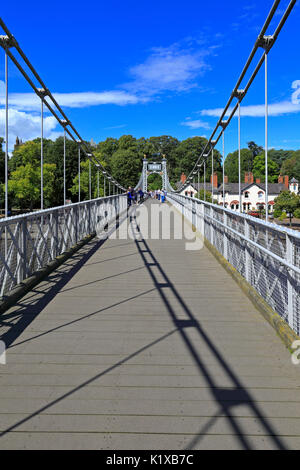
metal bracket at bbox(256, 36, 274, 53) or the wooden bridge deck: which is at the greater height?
metal bracket at bbox(256, 36, 274, 53)

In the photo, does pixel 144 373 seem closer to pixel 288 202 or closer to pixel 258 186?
pixel 288 202

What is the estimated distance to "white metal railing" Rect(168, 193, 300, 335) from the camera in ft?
12.4

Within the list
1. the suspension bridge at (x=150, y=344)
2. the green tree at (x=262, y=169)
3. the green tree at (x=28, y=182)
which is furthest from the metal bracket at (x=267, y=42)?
the green tree at (x=262, y=169)

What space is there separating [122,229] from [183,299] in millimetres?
8545

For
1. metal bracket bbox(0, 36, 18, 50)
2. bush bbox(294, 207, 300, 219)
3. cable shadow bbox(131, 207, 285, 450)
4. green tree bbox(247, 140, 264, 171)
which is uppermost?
green tree bbox(247, 140, 264, 171)

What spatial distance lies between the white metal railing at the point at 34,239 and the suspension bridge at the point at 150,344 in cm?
2

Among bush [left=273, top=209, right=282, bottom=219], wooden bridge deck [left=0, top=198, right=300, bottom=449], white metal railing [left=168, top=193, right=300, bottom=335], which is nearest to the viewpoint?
wooden bridge deck [left=0, top=198, right=300, bottom=449]

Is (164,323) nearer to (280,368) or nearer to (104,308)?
(104,308)

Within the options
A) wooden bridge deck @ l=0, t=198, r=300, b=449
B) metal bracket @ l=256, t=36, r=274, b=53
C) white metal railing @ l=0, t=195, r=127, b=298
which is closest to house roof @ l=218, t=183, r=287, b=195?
white metal railing @ l=0, t=195, r=127, b=298

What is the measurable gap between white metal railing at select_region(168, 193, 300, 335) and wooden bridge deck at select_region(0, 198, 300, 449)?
248mm

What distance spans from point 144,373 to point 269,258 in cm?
199

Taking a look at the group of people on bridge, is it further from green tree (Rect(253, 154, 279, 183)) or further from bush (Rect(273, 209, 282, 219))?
green tree (Rect(253, 154, 279, 183))

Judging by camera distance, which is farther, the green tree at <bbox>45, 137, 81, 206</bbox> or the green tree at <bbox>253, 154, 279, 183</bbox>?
the green tree at <bbox>253, 154, 279, 183</bbox>

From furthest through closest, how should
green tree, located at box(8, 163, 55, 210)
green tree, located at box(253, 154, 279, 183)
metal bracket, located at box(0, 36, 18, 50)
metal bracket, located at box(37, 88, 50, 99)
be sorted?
1. green tree, located at box(253, 154, 279, 183)
2. green tree, located at box(8, 163, 55, 210)
3. metal bracket, located at box(37, 88, 50, 99)
4. metal bracket, located at box(0, 36, 18, 50)
